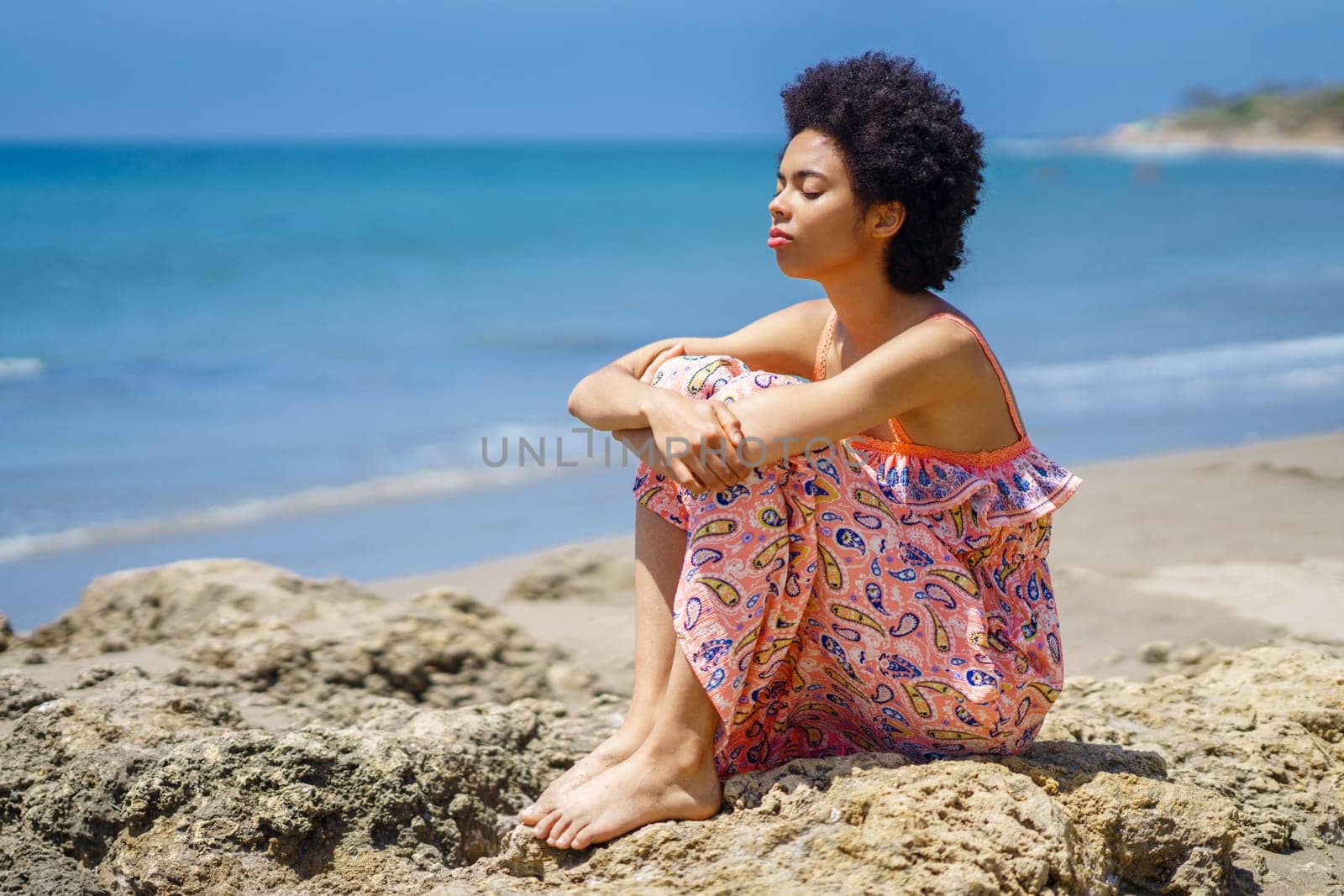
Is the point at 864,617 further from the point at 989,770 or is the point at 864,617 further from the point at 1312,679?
the point at 1312,679

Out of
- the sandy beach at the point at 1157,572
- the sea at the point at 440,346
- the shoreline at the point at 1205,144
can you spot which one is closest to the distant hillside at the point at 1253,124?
the shoreline at the point at 1205,144

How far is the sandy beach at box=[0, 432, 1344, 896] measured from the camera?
7.52ft

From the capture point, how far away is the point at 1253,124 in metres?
61.9

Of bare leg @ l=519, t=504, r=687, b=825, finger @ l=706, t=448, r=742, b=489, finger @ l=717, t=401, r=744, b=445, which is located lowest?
bare leg @ l=519, t=504, r=687, b=825

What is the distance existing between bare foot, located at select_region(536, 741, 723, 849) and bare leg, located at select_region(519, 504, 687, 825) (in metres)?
0.06

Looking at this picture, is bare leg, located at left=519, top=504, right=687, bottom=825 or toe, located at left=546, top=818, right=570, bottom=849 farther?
bare leg, located at left=519, top=504, right=687, bottom=825

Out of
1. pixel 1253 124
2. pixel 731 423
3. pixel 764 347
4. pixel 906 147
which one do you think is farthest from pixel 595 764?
pixel 1253 124

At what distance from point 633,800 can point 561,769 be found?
0.93 meters

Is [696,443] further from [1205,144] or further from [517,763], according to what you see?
[1205,144]

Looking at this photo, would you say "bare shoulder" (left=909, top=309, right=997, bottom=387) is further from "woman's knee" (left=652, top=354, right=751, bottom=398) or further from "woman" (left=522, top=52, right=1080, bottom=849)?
"woman's knee" (left=652, top=354, right=751, bottom=398)

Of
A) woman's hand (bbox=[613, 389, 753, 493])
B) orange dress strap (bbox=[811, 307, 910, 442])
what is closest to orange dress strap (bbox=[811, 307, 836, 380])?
orange dress strap (bbox=[811, 307, 910, 442])

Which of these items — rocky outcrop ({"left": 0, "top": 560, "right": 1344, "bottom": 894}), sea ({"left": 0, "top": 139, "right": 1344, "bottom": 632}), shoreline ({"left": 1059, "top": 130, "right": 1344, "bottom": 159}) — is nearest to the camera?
rocky outcrop ({"left": 0, "top": 560, "right": 1344, "bottom": 894})

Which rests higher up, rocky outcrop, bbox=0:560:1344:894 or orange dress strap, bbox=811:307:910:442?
orange dress strap, bbox=811:307:910:442

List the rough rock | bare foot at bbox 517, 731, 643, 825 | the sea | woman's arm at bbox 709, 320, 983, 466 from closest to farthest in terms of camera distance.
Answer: woman's arm at bbox 709, 320, 983, 466, bare foot at bbox 517, 731, 643, 825, the rough rock, the sea
